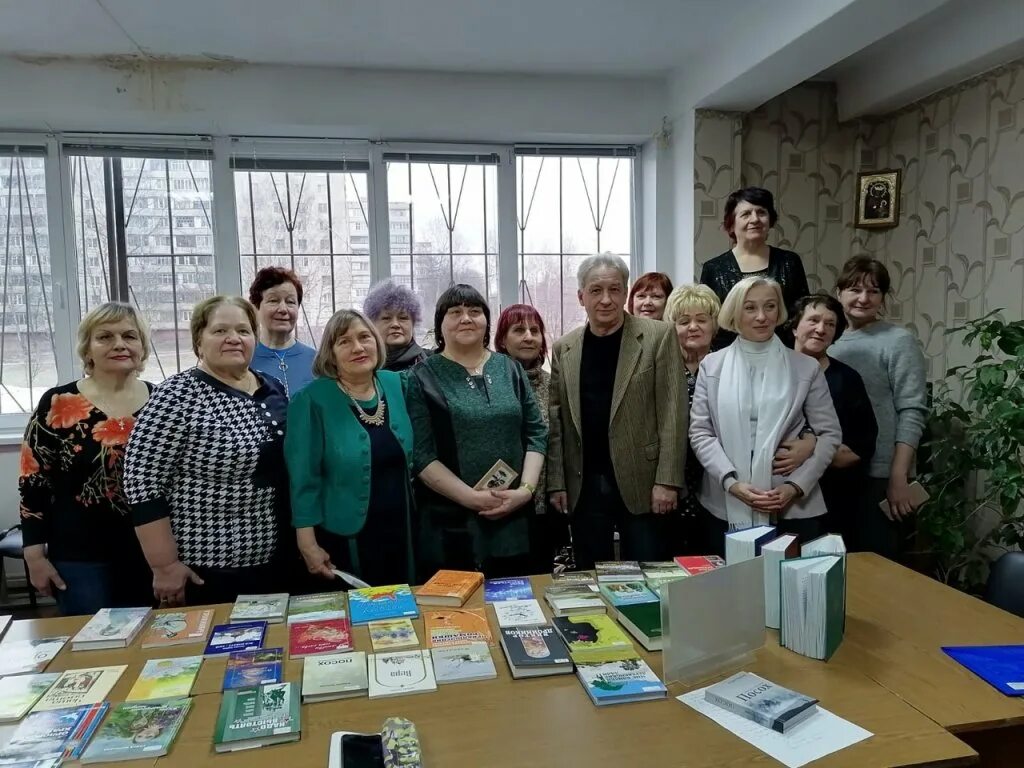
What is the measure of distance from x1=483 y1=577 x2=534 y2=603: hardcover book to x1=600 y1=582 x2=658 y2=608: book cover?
19cm

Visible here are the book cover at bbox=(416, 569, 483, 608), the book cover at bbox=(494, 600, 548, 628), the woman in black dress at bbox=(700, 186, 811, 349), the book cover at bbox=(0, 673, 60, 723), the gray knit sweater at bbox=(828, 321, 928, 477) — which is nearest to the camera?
the book cover at bbox=(0, 673, 60, 723)

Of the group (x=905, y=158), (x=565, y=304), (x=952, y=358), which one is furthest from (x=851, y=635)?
(x=905, y=158)

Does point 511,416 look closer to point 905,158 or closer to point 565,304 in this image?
point 565,304

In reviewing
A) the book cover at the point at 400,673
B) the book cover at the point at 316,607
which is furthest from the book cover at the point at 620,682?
the book cover at the point at 316,607

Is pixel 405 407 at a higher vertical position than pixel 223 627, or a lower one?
higher

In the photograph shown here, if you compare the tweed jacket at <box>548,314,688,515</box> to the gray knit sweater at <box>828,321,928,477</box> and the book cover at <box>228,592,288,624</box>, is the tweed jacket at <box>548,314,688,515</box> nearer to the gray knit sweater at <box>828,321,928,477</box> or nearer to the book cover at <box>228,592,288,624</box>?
the gray knit sweater at <box>828,321,928,477</box>

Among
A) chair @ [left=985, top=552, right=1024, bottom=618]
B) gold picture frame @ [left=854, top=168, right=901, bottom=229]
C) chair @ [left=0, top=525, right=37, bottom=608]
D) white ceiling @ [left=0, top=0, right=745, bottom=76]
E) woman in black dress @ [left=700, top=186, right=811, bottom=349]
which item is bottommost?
chair @ [left=0, top=525, right=37, bottom=608]

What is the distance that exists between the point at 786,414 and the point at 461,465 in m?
1.04

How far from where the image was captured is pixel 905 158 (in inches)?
148

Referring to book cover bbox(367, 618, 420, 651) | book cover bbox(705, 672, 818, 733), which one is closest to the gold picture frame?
book cover bbox(705, 672, 818, 733)

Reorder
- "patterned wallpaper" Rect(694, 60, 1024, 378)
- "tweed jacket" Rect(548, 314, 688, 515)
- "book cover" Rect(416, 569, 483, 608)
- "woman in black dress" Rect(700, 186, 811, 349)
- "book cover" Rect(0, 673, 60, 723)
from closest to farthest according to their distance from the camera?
1. "book cover" Rect(0, 673, 60, 723)
2. "book cover" Rect(416, 569, 483, 608)
3. "tweed jacket" Rect(548, 314, 688, 515)
4. "woman in black dress" Rect(700, 186, 811, 349)
5. "patterned wallpaper" Rect(694, 60, 1024, 378)

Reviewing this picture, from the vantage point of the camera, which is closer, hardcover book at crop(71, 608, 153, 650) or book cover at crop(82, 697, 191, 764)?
book cover at crop(82, 697, 191, 764)

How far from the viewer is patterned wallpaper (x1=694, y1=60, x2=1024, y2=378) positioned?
3176 millimetres

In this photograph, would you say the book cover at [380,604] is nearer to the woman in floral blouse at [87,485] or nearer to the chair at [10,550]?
the woman in floral blouse at [87,485]
